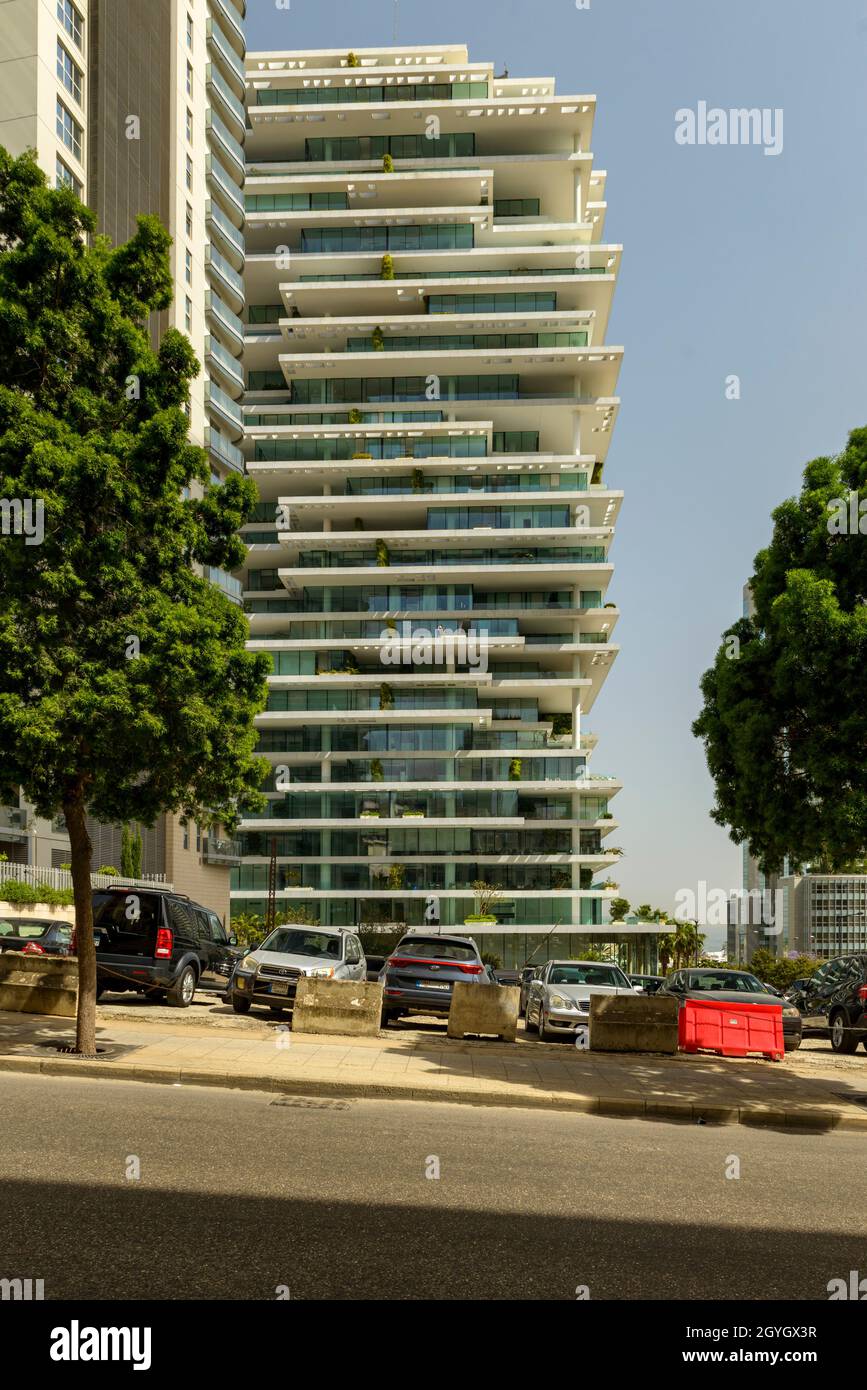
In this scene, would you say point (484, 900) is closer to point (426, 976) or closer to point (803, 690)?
point (426, 976)

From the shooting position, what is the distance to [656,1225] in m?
7.30

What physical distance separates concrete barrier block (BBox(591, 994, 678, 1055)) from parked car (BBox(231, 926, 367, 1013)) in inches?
165

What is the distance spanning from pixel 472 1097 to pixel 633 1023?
582 centimetres

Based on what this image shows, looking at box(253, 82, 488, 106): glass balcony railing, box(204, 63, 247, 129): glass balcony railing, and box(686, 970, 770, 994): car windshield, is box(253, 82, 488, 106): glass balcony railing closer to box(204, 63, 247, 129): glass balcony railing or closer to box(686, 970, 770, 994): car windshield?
box(204, 63, 247, 129): glass balcony railing

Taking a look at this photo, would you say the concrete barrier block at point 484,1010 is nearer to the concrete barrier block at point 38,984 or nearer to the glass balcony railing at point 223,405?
the concrete barrier block at point 38,984

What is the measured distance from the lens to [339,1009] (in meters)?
18.8

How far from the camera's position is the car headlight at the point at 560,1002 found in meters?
20.4

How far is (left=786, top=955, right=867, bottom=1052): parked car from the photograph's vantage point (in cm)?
2211

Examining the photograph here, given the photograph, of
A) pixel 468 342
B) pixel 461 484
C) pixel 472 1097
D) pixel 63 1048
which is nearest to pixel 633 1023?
pixel 472 1097

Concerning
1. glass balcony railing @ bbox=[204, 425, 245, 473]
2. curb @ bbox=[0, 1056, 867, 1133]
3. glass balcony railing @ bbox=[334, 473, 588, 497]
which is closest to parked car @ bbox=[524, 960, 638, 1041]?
curb @ bbox=[0, 1056, 867, 1133]

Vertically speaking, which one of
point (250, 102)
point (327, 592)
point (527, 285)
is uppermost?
point (250, 102)

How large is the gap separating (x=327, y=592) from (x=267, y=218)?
75.3 feet
